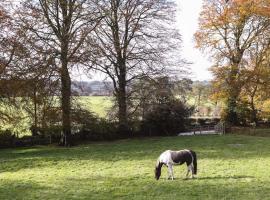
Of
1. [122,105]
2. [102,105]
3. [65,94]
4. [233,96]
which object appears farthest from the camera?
[233,96]

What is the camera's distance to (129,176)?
778 inches

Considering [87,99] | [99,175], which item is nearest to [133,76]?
[87,99]

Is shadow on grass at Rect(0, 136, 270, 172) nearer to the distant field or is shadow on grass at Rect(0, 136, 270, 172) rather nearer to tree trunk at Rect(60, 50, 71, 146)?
tree trunk at Rect(60, 50, 71, 146)

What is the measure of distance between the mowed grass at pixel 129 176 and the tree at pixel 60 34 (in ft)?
24.3

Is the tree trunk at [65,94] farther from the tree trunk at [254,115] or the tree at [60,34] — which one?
the tree trunk at [254,115]

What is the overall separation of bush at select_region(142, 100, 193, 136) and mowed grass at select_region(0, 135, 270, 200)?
548 inches

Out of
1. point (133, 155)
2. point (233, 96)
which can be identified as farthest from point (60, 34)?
point (233, 96)

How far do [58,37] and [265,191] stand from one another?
81.4 ft

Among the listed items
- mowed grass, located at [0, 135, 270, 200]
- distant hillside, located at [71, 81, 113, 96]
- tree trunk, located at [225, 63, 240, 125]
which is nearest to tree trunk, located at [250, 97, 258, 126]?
tree trunk, located at [225, 63, 240, 125]

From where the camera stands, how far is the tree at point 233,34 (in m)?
45.8

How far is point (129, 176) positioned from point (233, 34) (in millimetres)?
31705

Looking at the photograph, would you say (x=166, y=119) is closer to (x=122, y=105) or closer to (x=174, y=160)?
(x=122, y=105)

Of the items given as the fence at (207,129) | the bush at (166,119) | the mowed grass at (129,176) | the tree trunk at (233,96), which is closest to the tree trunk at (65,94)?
the mowed grass at (129,176)

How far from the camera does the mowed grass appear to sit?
1620 centimetres
